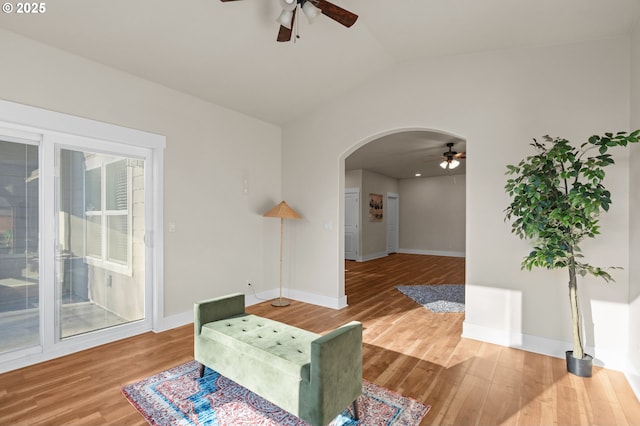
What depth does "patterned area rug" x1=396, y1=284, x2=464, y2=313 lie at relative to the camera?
4.64 metres

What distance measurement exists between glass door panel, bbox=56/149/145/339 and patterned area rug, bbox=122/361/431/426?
127 centimetres

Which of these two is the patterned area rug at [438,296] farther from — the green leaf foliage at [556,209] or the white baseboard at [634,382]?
the green leaf foliage at [556,209]

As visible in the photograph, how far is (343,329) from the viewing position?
2016mm

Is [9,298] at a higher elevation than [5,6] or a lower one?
lower

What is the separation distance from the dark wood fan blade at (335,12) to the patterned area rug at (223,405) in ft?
9.54

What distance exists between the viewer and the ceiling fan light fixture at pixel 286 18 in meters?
2.47

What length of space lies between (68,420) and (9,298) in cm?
145

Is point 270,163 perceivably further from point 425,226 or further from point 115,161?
point 425,226

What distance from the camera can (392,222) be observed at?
10.9 m

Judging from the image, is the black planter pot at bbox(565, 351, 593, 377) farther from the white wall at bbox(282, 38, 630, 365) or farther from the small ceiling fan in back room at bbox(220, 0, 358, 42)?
the small ceiling fan in back room at bbox(220, 0, 358, 42)

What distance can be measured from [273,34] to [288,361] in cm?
305

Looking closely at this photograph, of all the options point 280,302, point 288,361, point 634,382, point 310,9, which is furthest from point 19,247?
point 634,382

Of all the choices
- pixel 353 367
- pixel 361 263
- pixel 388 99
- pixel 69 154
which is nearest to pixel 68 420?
pixel 353 367

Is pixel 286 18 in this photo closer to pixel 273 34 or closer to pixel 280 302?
pixel 273 34
